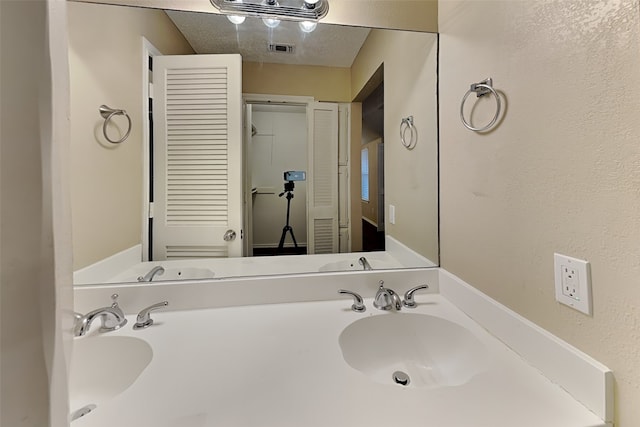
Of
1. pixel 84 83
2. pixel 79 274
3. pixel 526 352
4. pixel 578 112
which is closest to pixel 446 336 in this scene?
pixel 526 352

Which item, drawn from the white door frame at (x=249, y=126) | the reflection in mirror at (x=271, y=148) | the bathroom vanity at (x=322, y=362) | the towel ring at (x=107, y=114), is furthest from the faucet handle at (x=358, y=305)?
the towel ring at (x=107, y=114)

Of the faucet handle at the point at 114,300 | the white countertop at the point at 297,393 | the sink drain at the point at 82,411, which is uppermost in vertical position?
the faucet handle at the point at 114,300

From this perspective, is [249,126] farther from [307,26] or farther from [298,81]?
[307,26]

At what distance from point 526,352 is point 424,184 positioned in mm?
724

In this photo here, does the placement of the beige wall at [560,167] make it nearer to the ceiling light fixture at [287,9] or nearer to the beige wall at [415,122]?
the beige wall at [415,122]

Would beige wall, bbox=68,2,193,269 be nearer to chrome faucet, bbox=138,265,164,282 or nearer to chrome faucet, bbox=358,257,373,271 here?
chrome faucet, bbox=138,265,164,282

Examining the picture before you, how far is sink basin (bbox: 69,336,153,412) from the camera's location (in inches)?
31.9

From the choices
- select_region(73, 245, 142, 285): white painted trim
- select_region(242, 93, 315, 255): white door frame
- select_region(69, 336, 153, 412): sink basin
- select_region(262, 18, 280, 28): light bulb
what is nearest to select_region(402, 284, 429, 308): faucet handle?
select_region(242, 93, 315, 255): white door frame

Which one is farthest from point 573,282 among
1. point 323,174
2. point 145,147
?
point 145,147

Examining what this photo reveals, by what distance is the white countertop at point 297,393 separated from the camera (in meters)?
0.54

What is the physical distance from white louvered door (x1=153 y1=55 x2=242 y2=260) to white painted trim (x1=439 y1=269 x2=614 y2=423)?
970 millimetres

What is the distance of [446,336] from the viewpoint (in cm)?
95

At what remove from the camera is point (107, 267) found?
1.06 metres

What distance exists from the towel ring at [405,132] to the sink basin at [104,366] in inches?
48.9
